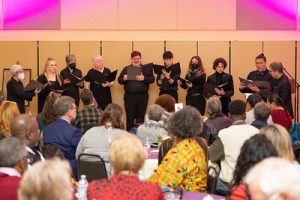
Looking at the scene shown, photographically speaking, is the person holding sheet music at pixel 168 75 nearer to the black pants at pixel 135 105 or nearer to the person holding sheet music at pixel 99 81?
the black pants at pixel 135 105

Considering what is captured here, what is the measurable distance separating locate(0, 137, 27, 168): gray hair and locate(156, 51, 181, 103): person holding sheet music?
818cm

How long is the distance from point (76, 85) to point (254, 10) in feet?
15.5

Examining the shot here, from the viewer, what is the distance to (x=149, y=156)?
6.86 m

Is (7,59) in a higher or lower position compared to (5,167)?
higher

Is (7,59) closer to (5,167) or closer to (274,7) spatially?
(274,7)

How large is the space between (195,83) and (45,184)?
30.5 feet

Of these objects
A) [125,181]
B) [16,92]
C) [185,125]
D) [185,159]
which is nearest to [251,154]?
[125,181]

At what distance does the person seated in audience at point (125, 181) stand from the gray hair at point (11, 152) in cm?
59

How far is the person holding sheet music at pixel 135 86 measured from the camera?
12.1m

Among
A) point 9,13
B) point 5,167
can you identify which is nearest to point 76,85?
point 9,13

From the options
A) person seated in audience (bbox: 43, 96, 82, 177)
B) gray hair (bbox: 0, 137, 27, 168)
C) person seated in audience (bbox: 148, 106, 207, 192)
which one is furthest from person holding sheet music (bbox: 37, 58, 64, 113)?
gray hair (bbox: 0, 137, 27, 168)

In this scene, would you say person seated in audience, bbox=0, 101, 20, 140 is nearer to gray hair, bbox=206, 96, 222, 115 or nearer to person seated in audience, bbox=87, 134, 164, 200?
gray hair, bbox=206, 96, 222, 115

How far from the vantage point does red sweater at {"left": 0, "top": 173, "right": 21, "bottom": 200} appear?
3830mm

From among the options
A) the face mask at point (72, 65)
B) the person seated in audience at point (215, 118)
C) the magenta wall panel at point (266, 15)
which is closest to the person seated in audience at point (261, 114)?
the person seated in audience at point (215, 118)
